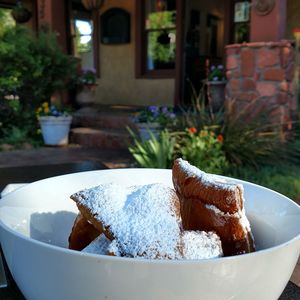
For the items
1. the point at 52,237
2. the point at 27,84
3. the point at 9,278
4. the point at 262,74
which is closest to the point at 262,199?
the point at 52,237

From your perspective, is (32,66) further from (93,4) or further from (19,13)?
(19,13)

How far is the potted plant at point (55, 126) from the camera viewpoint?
19.1 ft

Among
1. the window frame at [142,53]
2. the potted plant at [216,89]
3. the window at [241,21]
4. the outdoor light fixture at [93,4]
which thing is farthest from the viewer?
the outdoor light fixture at [93,4]

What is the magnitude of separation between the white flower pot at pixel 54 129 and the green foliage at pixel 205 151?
2500 mm

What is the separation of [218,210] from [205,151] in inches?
120

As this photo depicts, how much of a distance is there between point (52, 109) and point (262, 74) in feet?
9.95

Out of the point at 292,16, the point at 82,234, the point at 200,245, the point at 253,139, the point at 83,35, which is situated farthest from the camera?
the point at 83,35

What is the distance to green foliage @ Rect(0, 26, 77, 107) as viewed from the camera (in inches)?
235

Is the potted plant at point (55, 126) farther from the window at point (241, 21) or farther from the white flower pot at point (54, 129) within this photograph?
the window at point (241, 21)

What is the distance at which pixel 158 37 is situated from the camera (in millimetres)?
7613

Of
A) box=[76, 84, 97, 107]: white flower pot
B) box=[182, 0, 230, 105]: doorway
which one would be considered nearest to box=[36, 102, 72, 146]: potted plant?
box=[76, 84, 97, 107]: white flower pot

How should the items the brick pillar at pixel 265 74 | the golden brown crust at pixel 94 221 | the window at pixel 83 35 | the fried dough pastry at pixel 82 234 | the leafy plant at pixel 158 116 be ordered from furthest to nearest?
the window at pixel 83 35 → the leafy plant at pixel 158 116 → the brick pillar at pixel 265 74 → the fried dough pastry at pixel 82 234 → the golden brown crust at pixel 94 221

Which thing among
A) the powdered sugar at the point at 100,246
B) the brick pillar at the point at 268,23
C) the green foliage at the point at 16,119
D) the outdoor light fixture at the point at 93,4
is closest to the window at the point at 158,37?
the outdoor light fixture at the point at 93,4

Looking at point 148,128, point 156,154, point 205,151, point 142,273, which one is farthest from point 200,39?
point 142,273
